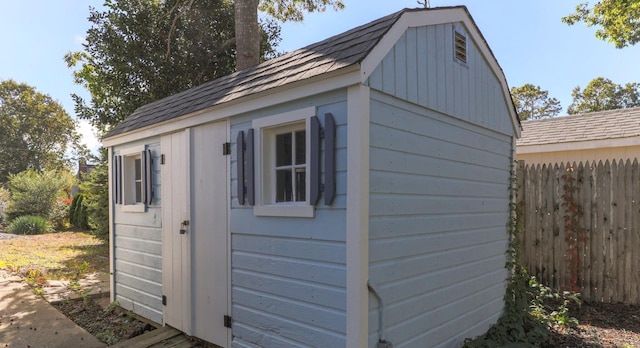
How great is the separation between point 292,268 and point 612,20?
36.0 ft

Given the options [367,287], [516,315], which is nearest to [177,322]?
[367,287]

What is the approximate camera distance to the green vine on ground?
12.8 feet

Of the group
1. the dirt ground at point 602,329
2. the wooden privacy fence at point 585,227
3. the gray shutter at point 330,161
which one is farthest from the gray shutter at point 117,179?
the wooden privacy fence at point 585,227

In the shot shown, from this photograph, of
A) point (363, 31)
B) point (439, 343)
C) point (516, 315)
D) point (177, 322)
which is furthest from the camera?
point (516, 315)

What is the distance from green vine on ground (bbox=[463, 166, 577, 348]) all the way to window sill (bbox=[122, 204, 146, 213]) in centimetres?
407

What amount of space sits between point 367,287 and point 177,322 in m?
2.71

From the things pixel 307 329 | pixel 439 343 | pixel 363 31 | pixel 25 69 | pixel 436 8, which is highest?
pixel 25 69

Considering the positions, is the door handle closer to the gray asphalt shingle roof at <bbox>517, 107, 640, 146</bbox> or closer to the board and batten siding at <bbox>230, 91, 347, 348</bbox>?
the board and batten siding at <bbox>230, 91, 347, 348</bbox>

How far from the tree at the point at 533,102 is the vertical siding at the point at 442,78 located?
1395 inches

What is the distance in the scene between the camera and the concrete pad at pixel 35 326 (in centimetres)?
399

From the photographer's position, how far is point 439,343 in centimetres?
330

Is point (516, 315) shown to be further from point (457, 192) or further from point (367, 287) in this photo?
point (367, 287)

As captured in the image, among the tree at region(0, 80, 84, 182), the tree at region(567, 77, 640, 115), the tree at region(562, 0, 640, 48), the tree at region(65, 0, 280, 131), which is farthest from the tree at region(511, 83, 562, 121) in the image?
the tree at region(0, 80, 84, 182)

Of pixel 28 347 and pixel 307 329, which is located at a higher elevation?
pixel 307 329
